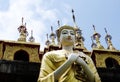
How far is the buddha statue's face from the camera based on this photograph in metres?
6.53

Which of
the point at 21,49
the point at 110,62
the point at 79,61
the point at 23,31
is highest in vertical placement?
the point at 23,31

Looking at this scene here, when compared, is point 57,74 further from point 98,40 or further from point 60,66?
point 98,40

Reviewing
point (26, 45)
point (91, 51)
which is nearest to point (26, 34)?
point (26, 45)

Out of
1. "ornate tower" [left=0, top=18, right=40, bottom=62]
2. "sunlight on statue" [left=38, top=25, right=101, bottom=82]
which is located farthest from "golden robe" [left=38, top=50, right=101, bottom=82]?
"ornate tower" [left=0, top=18, right=40, bottom=62]

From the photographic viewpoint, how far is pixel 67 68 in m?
5.89

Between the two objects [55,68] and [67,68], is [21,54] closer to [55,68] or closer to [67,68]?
[55,68]

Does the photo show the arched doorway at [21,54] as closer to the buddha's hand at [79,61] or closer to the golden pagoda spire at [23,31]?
the golden pagoda spire at [23,31]

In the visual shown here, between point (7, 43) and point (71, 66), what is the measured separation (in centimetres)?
Result: 2430

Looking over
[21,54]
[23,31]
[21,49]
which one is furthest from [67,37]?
[23,31]

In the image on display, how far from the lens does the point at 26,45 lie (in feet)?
98.2

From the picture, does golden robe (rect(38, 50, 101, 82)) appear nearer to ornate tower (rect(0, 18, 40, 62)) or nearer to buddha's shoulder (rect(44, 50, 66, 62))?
buddha's shoulder (rect(44, 50, 66, 62))

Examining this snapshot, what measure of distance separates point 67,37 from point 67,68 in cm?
84

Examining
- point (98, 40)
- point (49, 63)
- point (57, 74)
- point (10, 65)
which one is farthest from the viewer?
point (98, 40)

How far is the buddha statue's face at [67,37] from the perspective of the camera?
6527mm
